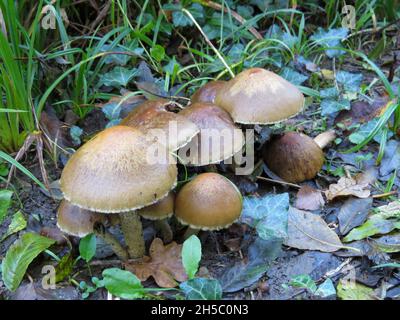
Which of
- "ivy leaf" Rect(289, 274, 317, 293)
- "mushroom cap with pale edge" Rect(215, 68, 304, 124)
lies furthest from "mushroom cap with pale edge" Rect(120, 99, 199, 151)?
"ivy leaf" Rect(289, 274, 317, 293)

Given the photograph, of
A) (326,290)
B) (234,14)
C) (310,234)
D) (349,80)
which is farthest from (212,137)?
(234,14)

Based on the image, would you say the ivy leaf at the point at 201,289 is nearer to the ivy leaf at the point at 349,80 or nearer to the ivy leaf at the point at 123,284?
the ivy leaf at the point at 123,284

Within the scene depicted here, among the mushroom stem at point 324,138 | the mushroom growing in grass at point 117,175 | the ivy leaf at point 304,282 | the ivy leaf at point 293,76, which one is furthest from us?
the ivy leaf at point 293,76

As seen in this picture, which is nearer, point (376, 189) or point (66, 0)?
point (376, 189)

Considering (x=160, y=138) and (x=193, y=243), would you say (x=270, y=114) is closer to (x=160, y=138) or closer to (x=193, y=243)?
(x=160, y=138)

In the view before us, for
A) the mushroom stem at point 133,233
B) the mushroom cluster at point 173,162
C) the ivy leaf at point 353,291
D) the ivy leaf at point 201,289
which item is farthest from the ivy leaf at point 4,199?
the ivy leaf at point 353,291

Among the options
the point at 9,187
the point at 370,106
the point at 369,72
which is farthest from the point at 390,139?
the point at 9,187
